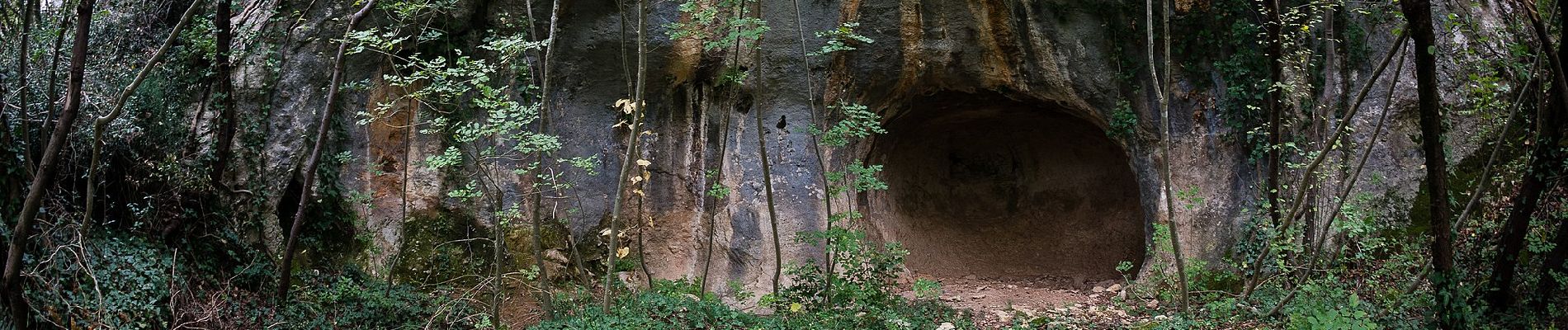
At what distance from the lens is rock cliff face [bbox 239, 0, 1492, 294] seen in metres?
7.98

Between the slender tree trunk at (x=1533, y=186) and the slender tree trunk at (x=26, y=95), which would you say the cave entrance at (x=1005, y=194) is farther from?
the slender tree trunk at (x=26, y=95)

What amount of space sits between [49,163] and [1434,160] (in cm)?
722

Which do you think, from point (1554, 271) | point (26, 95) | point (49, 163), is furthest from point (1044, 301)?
point (26, 95)

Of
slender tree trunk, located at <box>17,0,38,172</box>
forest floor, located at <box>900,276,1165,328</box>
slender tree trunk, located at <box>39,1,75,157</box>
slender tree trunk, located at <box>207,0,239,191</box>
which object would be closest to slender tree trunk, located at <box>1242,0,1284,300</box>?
forest floor, located at <box>900,276,1165,328</box>

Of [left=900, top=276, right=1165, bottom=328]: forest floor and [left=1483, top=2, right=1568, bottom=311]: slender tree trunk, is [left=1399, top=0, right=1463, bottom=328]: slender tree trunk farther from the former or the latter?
[left=900, top=276, right=1165, bottom=328]: forest floor

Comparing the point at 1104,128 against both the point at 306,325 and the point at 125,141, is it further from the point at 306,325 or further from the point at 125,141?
the point at 125,141

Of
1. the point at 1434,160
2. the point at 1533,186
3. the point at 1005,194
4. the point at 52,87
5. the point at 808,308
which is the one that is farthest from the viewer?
the point at 1005,194

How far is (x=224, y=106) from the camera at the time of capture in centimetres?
777

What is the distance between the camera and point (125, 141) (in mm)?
7359

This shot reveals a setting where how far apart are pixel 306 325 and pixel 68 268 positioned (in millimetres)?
1509

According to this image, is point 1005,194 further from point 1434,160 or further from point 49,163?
point 49,163

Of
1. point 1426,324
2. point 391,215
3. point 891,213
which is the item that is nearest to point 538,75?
point 391,215

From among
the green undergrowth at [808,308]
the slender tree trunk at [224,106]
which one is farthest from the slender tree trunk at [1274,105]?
the slender tree trunk at [224,106]

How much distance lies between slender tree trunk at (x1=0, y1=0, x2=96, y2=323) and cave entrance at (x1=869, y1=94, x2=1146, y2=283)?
679cm
